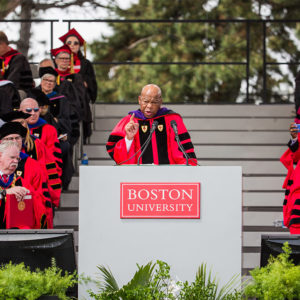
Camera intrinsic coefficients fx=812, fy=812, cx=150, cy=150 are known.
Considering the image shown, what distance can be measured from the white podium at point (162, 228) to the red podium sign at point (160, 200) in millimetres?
28

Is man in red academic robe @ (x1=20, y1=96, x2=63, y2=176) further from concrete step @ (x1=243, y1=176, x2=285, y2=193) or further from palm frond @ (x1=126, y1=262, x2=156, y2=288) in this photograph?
palm frond @ (x1=126, y1=262, x2=156, y2=288)

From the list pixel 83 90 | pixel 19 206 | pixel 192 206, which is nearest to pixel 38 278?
pixel 192 206

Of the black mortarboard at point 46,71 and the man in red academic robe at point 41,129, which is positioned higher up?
the black mortarboard at point 46,71

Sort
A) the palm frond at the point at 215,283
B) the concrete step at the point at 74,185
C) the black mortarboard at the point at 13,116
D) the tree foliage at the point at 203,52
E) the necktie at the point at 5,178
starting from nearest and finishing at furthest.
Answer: the palm frond at the point at 215,283, the necktie at the point at 5,178, the black mortarboard at the point at 13,116, the concrete step at the point at 74,185, the tree foliage at the point at 203,52

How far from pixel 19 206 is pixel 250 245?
2.67 meters

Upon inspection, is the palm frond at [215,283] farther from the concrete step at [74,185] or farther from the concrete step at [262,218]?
the concrete step at [74,185]

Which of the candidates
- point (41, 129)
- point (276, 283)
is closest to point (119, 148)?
point (276, 283)

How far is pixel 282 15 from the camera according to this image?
17.4 m

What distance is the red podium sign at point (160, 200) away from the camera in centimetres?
395

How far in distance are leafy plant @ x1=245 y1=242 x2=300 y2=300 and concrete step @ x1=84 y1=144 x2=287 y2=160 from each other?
6105 millimetres

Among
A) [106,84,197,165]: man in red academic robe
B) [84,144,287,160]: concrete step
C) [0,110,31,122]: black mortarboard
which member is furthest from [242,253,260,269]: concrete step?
[84,144,287,160]: concrete step

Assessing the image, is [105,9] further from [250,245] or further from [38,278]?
[38,278]

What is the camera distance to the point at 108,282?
396 centimetres

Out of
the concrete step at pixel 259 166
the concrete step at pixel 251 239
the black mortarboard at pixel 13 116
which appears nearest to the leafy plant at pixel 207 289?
the black mortarboard at pixel 13 116
